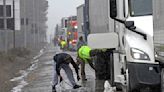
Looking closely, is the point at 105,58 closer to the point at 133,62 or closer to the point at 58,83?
the point at 58,83

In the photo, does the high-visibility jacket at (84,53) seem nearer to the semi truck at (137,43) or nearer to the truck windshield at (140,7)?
the semi truck at (137,43)

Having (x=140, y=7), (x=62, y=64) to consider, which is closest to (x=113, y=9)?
(x=140, y=7)

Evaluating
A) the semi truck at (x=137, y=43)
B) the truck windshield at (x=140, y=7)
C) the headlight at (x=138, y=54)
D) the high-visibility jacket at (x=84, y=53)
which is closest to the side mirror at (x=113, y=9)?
the semi truck at (x=137, y=43)

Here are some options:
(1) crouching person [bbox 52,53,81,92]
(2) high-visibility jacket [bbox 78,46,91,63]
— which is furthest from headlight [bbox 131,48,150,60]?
(2) high-visibility jacket [bbox 78,46,91,63]

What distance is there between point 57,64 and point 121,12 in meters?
4.11

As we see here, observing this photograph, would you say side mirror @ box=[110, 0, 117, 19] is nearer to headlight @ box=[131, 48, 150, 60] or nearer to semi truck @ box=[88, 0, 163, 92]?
semi truck @ box=[88, 0, 163, 92]

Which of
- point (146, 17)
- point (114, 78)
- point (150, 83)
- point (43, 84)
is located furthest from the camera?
point (43, 84)

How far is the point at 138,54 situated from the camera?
35.1 ft

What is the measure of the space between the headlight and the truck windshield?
0.86m

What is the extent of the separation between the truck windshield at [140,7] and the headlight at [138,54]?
0.86 m

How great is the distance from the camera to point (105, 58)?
17531mm

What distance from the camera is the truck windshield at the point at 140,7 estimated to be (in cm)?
1110

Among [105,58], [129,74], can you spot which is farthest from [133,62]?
[105,58]

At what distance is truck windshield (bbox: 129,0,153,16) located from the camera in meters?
11.1
